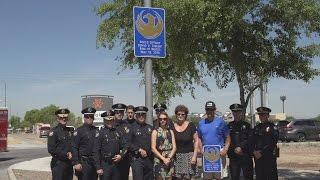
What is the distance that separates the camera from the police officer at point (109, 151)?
9820 mm

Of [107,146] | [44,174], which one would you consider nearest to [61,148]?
[107,146]

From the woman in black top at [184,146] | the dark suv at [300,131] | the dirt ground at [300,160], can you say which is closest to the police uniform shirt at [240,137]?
the woman in black top at [184,146]

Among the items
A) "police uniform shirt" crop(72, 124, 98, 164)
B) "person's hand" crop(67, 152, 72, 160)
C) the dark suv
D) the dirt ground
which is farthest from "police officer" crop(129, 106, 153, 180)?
the dark suv

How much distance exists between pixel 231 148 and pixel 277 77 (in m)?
5.63

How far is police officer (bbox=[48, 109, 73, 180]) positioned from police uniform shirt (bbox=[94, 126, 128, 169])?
0.50 meters

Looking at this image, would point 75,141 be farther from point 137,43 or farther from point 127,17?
point 127,17

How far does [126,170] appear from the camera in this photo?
10.2m

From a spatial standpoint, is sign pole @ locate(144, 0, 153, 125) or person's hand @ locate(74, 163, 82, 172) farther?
sign pole @ locate(144, 0, 153, 125)

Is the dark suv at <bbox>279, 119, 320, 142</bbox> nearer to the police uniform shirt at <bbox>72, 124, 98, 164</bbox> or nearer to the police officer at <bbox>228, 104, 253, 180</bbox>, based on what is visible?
the police officer at <bbox>228, 104, 253, 180</bbox>

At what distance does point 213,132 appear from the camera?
9.70m

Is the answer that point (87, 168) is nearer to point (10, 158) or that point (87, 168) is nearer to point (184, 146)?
point (184, 146)

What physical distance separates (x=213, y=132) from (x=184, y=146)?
66 centimetres

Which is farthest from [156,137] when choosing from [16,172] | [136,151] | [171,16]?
Answer: [16,172]

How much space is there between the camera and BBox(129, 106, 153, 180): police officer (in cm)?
970
